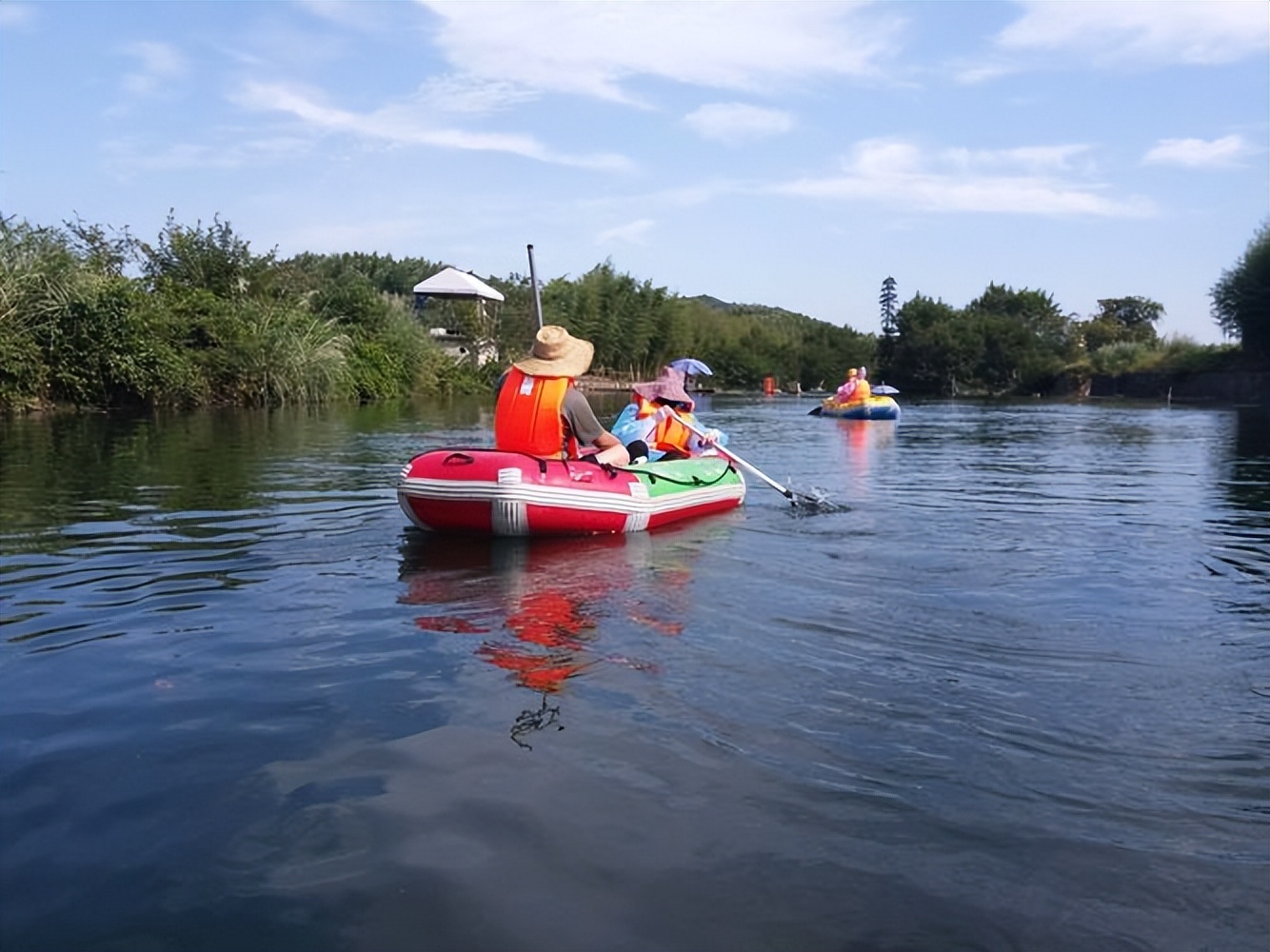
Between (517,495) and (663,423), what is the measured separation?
3.02 m

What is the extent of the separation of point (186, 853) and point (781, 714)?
200 cm

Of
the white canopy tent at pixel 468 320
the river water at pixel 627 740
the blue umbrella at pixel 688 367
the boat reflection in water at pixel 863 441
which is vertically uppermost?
the white canopy tent at pixel 468 320

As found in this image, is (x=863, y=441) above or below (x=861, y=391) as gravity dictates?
below

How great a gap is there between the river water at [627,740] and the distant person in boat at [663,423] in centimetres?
182

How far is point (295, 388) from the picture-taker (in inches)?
1039

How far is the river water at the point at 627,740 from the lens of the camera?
257cm

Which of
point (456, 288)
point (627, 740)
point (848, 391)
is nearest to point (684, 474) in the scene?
point (627, 740)

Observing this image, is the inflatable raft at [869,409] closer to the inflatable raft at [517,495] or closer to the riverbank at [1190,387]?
the riverbank at [1190,387]

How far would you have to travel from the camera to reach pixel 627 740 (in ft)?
12.0

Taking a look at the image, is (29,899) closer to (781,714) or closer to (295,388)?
(781,714)

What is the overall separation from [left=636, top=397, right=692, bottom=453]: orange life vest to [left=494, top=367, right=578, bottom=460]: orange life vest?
7.92ft

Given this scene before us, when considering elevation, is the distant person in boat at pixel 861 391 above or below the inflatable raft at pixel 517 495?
above

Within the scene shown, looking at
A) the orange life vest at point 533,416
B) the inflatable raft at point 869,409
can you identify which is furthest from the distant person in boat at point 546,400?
the inflatable raft at point 869,409

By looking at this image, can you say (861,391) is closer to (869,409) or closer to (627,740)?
(869,409)
